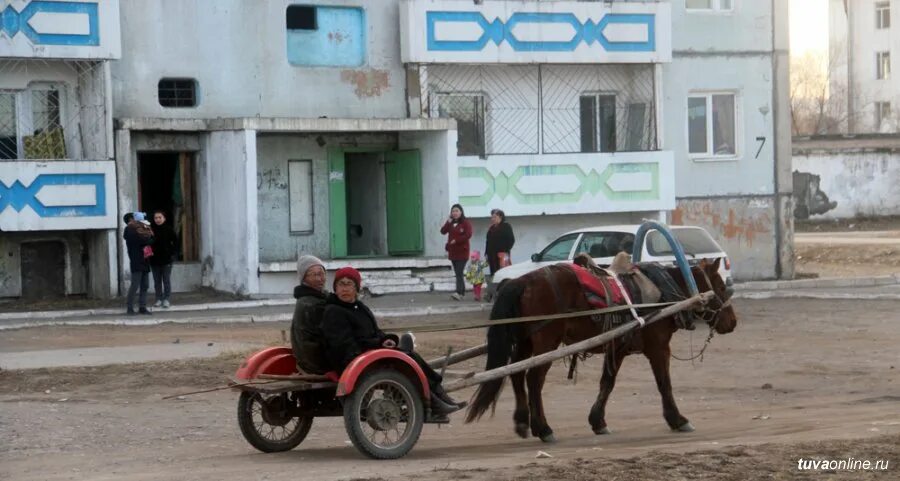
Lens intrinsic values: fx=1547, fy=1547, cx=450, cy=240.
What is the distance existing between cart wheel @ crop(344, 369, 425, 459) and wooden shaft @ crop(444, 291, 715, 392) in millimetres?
455

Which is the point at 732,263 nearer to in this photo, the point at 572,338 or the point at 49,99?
the point at 49,99

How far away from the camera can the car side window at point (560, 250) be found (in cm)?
2491

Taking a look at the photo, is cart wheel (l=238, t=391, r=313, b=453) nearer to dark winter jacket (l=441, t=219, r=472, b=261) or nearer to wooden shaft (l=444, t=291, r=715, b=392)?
wooden shaft (l=444, t=291, r=715, b=392)

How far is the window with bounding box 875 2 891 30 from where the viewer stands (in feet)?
288

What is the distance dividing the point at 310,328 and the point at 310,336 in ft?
0.20

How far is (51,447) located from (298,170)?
1755 cm

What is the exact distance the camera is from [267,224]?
→ 29625 mm

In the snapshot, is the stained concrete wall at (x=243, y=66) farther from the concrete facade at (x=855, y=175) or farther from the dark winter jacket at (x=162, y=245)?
the concrete facade at (x=855, y=175)

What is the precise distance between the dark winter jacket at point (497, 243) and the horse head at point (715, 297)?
12.4 metres

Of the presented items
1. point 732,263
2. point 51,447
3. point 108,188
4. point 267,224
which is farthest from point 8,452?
point 732,263

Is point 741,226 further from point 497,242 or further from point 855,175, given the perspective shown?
point 855,175

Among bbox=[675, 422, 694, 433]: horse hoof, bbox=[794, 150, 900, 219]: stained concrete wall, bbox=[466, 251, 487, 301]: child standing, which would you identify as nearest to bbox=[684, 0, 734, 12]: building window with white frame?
bbox=[466, 251, 487, 301]: child standing

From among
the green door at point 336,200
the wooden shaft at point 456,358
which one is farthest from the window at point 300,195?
the wooden shaft at point 456,358

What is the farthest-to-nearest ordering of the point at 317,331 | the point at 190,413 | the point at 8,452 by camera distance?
the point at 190,413 → the point at 8,452 → the point at 317,331
